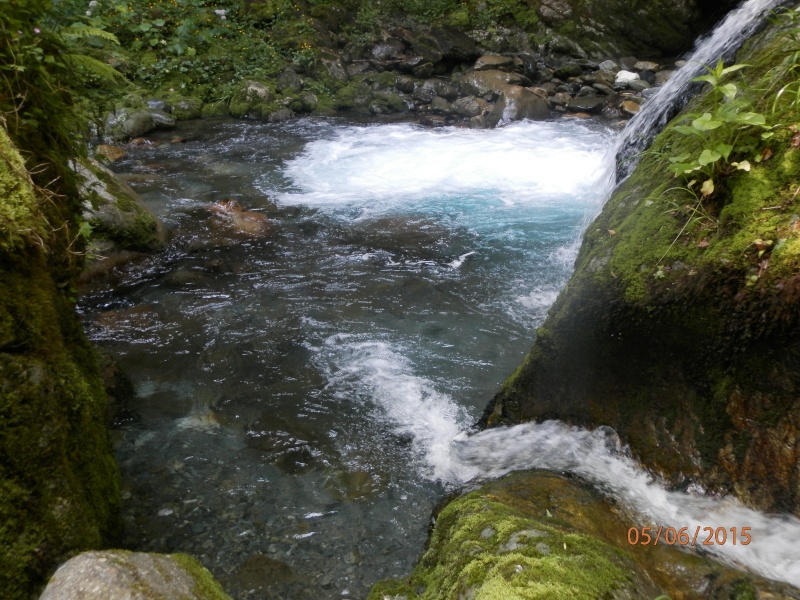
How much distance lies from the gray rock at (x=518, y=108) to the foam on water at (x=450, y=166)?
23.7 inches

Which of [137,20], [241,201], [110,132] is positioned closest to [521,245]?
[241,201]

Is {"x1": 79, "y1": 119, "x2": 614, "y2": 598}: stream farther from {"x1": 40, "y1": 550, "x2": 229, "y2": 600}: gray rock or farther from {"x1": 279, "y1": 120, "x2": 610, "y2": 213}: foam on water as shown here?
{"x1": 40, "y1": 550, "x2": 229, "y2": 600}: gray rock

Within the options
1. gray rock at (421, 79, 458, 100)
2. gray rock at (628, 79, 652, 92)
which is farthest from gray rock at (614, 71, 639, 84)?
gray rock at (421, 79, 458, 100)

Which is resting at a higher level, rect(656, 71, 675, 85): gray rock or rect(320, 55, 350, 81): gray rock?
rect(320, 55, 350, 81): gray rock

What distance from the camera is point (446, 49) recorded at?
16.3 meters

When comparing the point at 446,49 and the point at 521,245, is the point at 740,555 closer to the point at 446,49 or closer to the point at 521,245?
the point at 521,245

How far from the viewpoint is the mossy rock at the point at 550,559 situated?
6.39 ft

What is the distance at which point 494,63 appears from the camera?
15719mm

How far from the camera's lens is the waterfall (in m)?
5.08

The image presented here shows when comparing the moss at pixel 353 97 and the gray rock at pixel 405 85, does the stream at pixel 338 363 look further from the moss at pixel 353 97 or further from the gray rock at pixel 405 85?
the gray rock at pixel 405 85

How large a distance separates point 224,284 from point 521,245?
410 centimetres

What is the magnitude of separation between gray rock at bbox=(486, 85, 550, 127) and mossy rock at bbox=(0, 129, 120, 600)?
1230 centimetres
